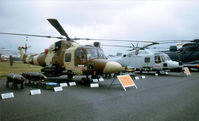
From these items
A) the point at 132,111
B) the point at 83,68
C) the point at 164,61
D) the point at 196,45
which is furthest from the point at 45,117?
the point at 196,45

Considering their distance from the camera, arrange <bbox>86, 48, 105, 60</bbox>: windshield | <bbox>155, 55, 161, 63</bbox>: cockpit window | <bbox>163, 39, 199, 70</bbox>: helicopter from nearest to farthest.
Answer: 1. <bbox>86, 48, 105, 60</bbox>: windshield
2. <bbox>155, 55, 161, 63</bbox>: cockpit window
3. <bbox>163, 39, 199, 70</bbox>: helicopter

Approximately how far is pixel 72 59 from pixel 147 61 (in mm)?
10696

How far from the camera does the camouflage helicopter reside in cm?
805

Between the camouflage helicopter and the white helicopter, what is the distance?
7.90 m

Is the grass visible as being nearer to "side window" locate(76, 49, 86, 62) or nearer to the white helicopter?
"side window" locate(76, 49, 86, 62)

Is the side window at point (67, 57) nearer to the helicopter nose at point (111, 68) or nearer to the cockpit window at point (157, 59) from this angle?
the helicopter nose at point (111, 68)

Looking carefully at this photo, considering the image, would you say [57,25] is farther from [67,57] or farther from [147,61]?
[147,61]

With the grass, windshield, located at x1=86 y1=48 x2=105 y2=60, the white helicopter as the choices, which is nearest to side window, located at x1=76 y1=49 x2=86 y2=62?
windshield, located at x1=86 y1=48 x2=105 y2=60

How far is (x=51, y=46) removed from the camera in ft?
35.3

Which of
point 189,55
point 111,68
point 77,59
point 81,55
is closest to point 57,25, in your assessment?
point 81,55

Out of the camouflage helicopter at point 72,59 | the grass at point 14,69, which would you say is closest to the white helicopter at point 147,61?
the camouflage helicopter at point 72,59

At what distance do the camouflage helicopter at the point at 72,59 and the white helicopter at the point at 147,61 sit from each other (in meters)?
7.90

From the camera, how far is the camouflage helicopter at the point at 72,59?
805 centimetres

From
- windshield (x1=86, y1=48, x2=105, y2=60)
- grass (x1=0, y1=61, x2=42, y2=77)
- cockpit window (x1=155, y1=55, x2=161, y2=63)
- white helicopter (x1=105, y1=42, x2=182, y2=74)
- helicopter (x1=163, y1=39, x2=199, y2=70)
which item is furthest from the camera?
helicopter (x1=163, y1=39, x2=199, y2=70)
